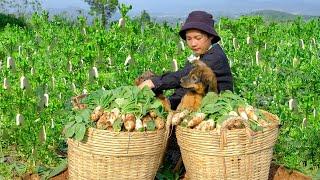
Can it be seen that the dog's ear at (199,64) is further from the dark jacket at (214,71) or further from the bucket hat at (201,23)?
the bucket hat at (201,23)

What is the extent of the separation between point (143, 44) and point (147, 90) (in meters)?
4.44

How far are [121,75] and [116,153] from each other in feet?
7.38

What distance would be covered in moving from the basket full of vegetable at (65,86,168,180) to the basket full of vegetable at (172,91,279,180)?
20 cm

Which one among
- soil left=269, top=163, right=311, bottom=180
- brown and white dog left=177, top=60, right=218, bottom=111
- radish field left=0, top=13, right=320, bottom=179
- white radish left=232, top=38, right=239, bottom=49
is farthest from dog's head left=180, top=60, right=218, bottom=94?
white radish left=232, top=38, right=239, bottom=49

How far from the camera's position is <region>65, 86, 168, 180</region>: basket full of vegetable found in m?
4.34

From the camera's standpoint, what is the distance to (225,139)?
428 centimetres

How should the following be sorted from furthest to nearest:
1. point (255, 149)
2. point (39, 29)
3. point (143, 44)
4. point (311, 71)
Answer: point (39, 29) < point (143, 44) < point (311, 71) < point (255, 149)

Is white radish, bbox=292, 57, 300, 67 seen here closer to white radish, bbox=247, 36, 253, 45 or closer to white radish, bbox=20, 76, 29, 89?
white radish, bbox=247, 36, 253, 45

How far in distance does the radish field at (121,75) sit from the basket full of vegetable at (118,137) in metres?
1.09

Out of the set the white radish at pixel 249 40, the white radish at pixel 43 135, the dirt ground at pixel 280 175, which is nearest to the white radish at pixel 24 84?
the white radish at pixel 43 135

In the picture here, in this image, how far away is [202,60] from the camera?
16.1 ft

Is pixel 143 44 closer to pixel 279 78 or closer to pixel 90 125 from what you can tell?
pixel 279 78

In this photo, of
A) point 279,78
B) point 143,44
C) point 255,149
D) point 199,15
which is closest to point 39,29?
point 143,44

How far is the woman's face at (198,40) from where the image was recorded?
4.95 metres
